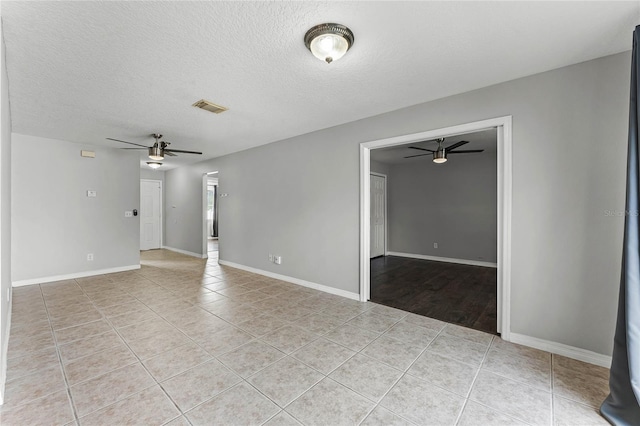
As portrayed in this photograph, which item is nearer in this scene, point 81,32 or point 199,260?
point 81,32

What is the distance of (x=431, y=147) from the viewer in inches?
223

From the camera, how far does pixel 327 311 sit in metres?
3.40

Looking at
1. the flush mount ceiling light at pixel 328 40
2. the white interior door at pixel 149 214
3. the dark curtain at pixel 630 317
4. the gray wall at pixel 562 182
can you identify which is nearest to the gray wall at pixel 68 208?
the white interior door at pixel 149 214

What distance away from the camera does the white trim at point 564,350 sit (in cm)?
224

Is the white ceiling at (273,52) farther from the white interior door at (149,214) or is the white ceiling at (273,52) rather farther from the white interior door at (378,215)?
the white interior door at (149,214)

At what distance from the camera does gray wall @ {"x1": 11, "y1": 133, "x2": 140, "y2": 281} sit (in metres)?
4.48

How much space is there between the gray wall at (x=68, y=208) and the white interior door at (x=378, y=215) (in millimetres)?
5393

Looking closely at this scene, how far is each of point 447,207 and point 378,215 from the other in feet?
5.55

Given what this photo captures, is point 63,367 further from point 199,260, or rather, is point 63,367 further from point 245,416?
point 199,260

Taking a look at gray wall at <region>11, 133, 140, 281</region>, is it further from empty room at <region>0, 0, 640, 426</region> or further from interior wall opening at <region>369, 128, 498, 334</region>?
interior wall opening at <region>369, 128, 498, 334</region>

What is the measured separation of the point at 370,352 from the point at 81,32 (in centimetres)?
333

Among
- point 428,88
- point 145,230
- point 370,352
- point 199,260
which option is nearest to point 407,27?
point 428,88

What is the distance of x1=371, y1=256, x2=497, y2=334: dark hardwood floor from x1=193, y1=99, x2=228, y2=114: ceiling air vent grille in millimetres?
3219

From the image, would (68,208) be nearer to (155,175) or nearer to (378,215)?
(155,175)
